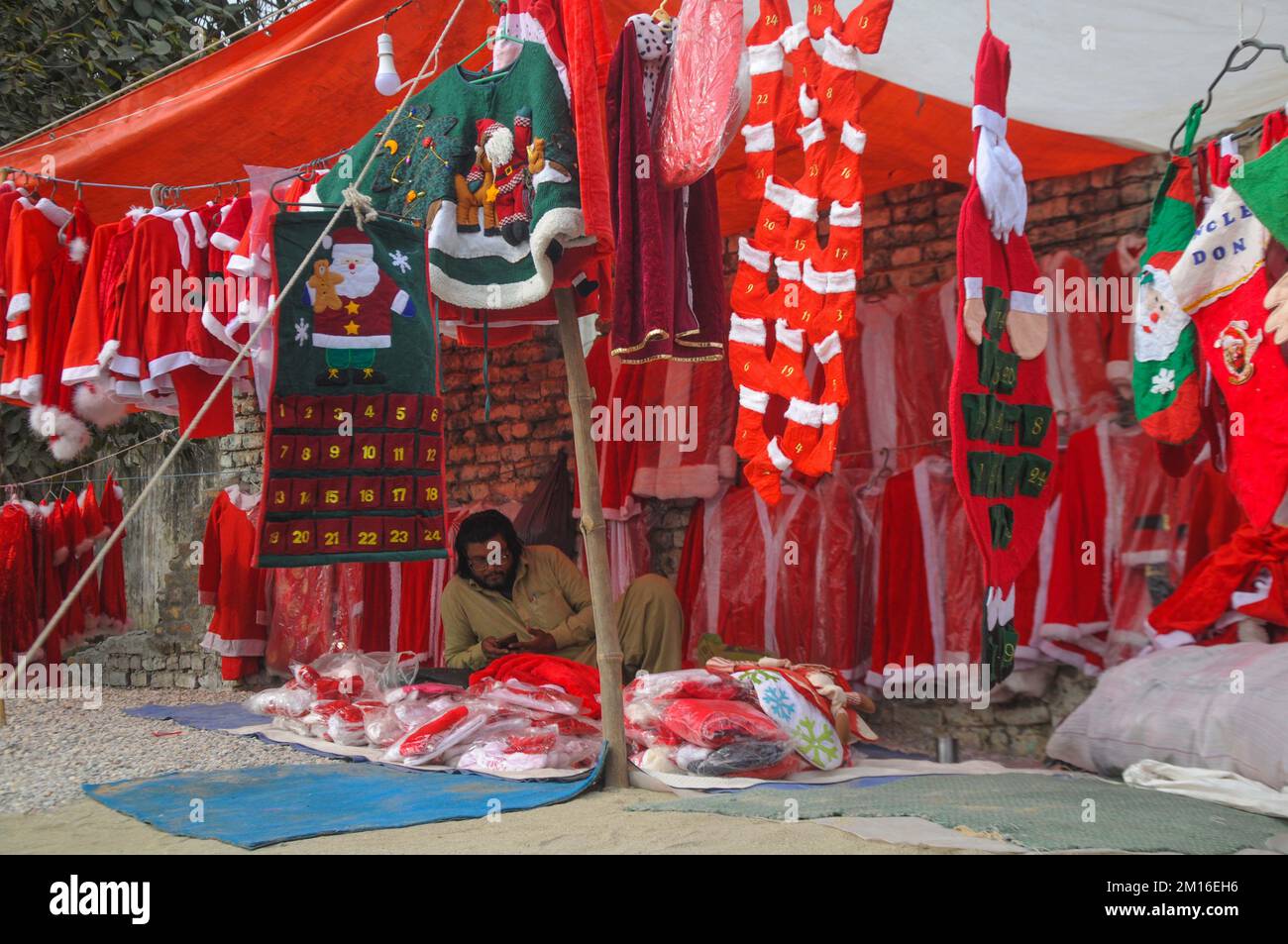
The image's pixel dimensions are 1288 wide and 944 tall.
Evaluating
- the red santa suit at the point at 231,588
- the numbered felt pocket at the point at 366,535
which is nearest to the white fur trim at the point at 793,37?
the numbered felt pocket at the point at 366,535

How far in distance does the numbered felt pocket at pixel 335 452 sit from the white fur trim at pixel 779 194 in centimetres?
166

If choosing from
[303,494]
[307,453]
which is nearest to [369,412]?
[307,453]

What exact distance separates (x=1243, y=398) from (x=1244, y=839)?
1.46m

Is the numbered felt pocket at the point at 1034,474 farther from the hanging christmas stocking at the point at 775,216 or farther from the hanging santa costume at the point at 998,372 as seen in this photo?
the hanging christmas stocking at the point at 775,216

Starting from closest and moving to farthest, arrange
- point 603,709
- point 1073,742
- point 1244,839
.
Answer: point 1244,839 → point 603,709 → point 1073,742

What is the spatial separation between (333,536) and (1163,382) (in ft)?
9.61

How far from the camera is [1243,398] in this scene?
138 inches

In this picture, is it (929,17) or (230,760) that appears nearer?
(929,17)

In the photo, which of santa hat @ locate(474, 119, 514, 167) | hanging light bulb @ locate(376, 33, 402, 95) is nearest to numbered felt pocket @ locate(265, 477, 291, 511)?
santa hat @ locate(474, 119, 514, 167)

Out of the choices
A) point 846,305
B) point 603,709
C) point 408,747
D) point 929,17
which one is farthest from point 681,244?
point 408,747

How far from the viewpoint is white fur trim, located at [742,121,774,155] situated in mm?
3758

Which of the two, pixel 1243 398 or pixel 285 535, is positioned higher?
pixel 1243 398

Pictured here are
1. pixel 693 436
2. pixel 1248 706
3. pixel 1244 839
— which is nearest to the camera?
pixel 1244 839

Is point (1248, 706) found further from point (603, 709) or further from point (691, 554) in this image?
point (691, 554)
